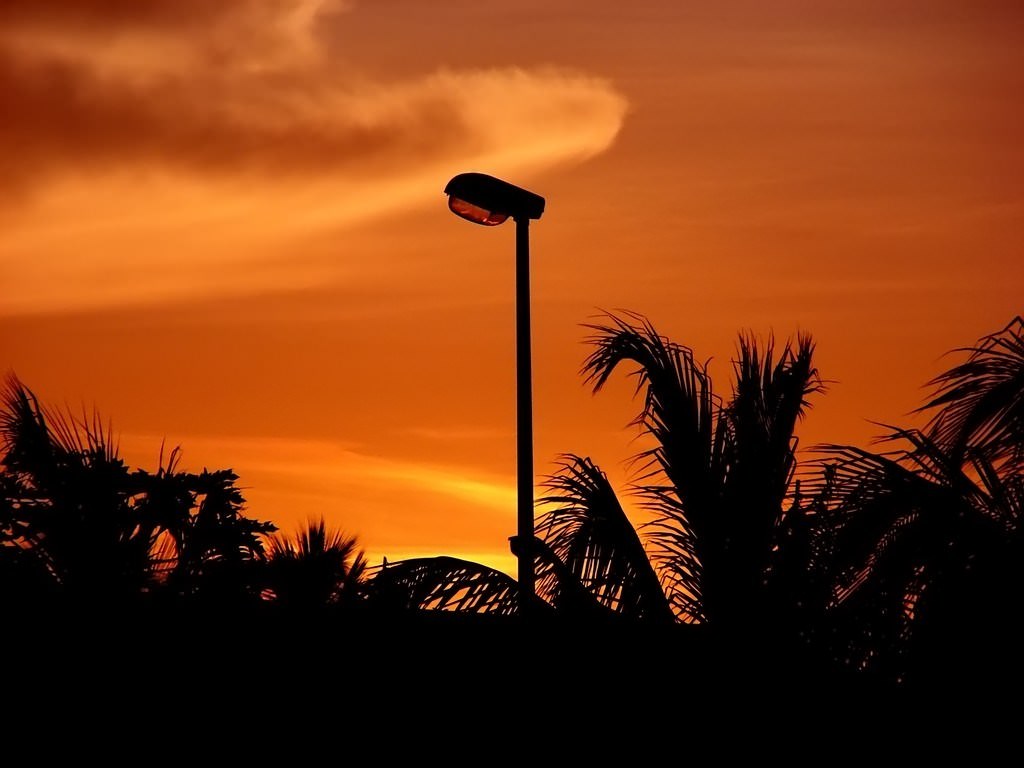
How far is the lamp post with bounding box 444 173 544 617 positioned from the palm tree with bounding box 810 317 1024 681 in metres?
2.24

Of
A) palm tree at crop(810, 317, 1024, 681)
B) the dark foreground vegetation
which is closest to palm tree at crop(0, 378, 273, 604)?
the dark foreground vegetation

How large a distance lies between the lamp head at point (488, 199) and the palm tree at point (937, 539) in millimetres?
3400

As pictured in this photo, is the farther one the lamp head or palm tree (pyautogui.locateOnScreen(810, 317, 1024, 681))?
the lamp head

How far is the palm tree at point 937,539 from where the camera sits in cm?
848

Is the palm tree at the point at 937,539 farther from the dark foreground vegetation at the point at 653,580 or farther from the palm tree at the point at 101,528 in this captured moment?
the palm tree at the point at 101,528

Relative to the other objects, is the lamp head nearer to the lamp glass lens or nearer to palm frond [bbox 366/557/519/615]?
the lamp glass lens

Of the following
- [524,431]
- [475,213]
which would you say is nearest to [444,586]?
[524,431]

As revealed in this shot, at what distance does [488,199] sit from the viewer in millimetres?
11453

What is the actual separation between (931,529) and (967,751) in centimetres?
142

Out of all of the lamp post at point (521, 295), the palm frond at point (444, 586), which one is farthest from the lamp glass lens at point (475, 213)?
the palm frond at point (444, 586)

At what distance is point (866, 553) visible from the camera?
9.38 metres

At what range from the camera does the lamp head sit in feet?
37.5

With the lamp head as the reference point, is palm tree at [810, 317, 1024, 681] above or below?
below

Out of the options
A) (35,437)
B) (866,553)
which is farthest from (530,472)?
(35,437)
